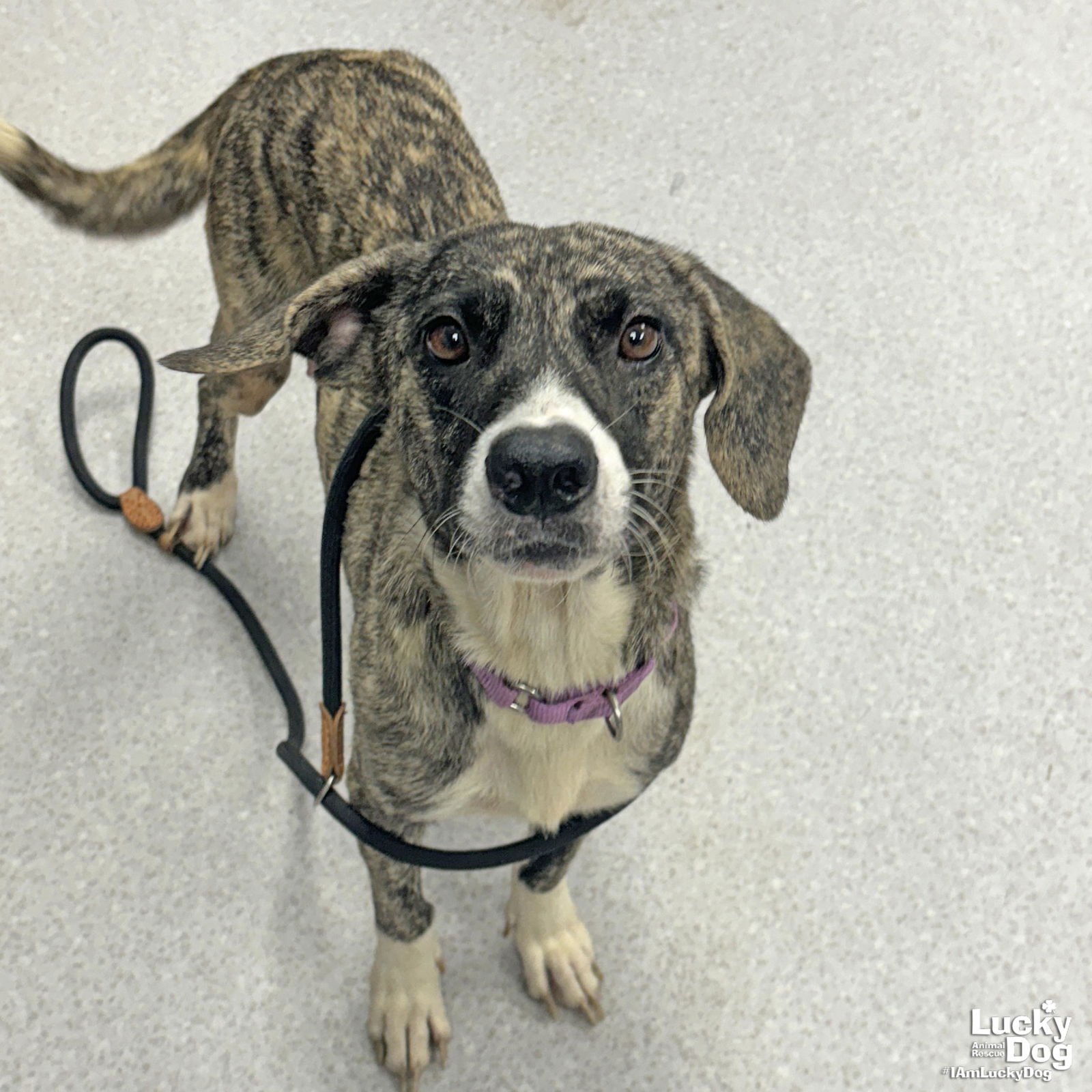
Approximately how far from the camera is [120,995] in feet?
5.53

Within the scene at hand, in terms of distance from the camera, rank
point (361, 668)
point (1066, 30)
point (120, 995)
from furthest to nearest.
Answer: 1. point (1066, 30)
2. point (120, 995)
3. point (361, 668)

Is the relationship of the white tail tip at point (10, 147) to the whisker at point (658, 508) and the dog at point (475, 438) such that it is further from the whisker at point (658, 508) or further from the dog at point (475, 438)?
the whisker at point (658, 508)

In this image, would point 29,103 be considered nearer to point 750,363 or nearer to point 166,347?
point 166,347

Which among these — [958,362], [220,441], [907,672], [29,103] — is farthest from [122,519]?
[958,362]

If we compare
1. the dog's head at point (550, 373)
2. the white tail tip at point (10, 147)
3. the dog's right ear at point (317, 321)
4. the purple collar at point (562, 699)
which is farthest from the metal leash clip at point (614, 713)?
the white tail tip at point (10, 147)

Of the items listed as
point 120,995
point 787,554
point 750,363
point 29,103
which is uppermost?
point 29,103

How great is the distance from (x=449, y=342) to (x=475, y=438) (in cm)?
12

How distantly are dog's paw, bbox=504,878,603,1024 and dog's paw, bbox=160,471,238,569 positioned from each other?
0.81m

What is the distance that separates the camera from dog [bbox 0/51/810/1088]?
3.72ft

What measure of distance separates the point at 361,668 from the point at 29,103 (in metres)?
1.79

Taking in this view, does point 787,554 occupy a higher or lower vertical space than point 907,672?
higher

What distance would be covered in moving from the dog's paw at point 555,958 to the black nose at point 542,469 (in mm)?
824

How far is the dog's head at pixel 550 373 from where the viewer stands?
1077 millimetres

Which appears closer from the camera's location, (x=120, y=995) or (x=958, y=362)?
(x=120, y=995)
